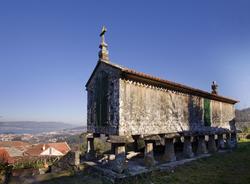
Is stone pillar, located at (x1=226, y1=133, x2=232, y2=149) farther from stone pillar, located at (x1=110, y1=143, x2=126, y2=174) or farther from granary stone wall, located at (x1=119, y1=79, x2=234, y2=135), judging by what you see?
stone pillar, located at (x1=110, y1=143, x2=126, y2=174)

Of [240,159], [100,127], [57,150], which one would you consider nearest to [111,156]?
[100,127]

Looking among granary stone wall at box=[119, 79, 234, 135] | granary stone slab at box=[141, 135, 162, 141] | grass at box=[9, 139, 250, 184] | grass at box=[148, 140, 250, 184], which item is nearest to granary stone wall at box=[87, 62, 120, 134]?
granary stone wall at box=[119, 79, 234, 135]

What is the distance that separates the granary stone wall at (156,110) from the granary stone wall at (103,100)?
46 centimetres

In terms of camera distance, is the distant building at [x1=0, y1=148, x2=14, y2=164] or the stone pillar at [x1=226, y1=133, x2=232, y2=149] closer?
the distant building at [x1=0, y1=148, x2=14, y2=164]

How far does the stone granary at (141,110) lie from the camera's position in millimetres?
9695

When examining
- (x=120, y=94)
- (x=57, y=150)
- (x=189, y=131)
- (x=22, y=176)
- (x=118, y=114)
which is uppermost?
(x=120, y=94)

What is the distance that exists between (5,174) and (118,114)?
575 centimetres

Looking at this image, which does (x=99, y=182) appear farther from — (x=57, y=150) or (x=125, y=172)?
(x=57, y=150)

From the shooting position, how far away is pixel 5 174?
9648 mm

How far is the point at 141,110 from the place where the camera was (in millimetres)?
10406

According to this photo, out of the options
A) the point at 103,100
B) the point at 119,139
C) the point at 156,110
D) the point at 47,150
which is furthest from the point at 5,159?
the point at 47,150

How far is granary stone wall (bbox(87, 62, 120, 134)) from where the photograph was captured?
9.88 m

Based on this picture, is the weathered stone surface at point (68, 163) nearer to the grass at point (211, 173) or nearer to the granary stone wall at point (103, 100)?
the granary stone wall at point (103, 100)

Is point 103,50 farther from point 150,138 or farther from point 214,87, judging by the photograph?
point 214,87
